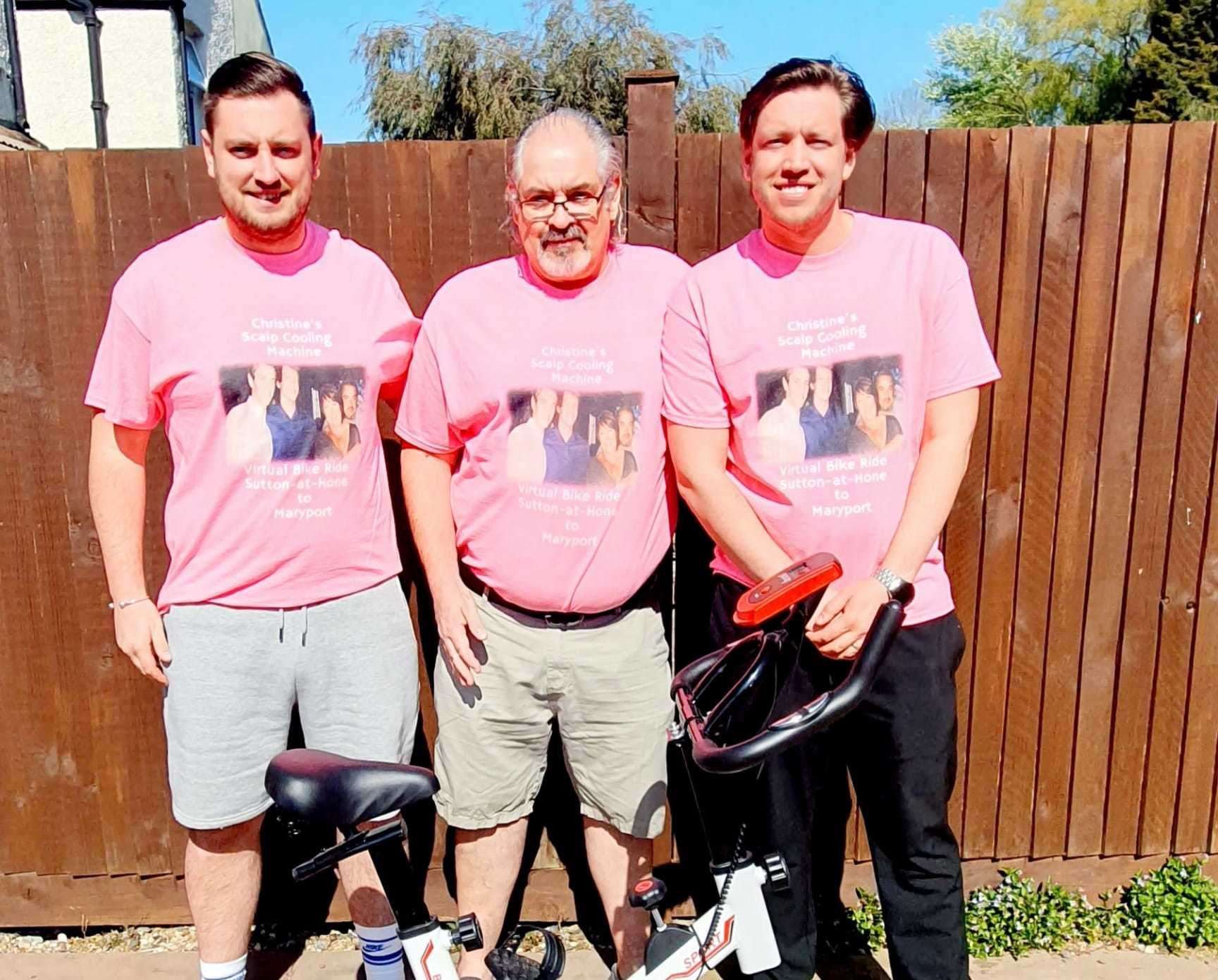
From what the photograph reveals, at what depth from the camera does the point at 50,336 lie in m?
2.70

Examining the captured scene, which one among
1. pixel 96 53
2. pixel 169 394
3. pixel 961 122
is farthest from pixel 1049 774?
pixel 961 122

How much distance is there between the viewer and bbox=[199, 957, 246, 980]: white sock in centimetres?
239

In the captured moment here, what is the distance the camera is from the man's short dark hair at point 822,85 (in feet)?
6.48

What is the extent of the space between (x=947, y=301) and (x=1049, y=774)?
1722 millimetres

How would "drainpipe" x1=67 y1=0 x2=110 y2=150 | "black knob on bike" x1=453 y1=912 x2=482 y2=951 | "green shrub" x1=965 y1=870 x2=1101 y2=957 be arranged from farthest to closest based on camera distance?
"drainpipe" x1=67 y1=0 x2=110 y2=150 < "green shrub" x1=965 y1=870 x2=1101 y2=957 < "black knob on bike" x1=453 y1=912 x2=482 y2=951

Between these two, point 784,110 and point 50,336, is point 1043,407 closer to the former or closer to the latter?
point 784,110

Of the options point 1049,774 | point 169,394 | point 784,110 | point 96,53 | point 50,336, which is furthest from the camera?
point 96,53

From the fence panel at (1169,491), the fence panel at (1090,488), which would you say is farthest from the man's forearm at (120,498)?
the fence panel at (1169,491)

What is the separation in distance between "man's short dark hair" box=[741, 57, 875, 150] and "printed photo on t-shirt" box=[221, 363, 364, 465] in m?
1.05

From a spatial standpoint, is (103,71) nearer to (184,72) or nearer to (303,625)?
(184,72)

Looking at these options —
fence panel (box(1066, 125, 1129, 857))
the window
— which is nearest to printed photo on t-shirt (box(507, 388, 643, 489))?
fence panel (box(1066, 125, 1129, 857))

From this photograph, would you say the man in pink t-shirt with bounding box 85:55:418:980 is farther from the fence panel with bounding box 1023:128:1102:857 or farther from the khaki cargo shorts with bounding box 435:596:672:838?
the fence panel with bounding box 1023:128:1102:857

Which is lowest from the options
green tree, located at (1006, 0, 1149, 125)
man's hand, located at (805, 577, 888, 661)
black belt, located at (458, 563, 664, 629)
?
black belt, located at (458, 563, 664, 629)

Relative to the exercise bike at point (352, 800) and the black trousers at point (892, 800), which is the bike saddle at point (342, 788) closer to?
the exercise bike at point (352, 800)
